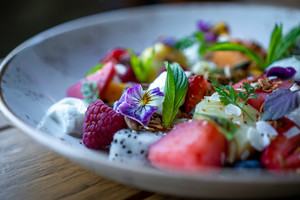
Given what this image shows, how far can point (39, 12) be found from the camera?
254cm

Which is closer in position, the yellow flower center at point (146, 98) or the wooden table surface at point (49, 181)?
the wooden table surface at point (49, 181)

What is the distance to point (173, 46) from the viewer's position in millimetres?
1521

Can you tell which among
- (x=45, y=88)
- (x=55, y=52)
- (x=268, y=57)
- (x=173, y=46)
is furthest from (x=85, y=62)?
(x=268, y=57)

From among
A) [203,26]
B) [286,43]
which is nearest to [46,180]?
[286,43]

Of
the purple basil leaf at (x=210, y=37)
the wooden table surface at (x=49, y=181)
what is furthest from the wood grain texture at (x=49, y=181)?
the purple basil leaf at (x=210, y=37)

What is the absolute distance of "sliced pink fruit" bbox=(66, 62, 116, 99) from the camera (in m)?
1.18

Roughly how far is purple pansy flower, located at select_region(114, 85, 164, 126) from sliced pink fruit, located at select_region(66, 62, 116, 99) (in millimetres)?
249

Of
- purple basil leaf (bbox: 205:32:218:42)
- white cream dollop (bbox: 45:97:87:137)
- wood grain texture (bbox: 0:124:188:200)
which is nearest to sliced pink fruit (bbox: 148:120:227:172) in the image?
wood grain texture (bbox: 0:124:188:200)

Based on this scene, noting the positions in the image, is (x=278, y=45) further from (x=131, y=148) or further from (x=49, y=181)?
(x=49, y=181)

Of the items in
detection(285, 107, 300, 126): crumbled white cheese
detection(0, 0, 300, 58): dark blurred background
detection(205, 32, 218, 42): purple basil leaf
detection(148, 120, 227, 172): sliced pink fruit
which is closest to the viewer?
detection(148, 120, 227, 172): sliced pink fruit

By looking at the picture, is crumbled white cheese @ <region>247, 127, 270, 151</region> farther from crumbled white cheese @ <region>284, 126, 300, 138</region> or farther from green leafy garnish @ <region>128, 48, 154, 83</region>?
green leafy garnish @ <region>128, 48, 154, 83</region>

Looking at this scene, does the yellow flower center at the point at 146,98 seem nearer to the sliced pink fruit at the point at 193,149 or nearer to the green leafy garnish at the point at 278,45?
the sliced pink fruit at the point at 193,149

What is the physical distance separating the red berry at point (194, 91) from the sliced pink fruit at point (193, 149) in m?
0.19

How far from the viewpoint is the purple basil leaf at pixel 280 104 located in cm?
78
